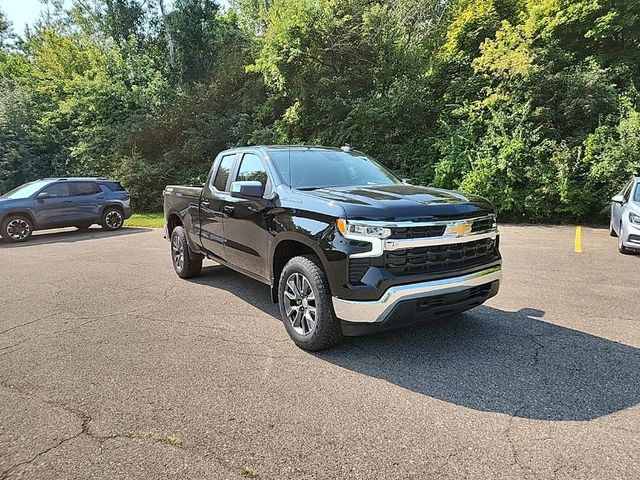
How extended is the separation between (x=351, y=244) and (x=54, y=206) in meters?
12.0

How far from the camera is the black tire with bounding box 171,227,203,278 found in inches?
265

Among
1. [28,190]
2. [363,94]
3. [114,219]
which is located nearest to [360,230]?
[114,219]

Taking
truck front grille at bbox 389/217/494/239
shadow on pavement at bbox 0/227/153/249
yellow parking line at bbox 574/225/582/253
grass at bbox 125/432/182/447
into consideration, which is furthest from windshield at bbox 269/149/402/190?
shadow on pavement at bbox 0/227/153/249

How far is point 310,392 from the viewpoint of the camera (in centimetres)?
334

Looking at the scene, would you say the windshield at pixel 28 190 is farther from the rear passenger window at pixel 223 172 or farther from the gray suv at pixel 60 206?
the rear passenger window at pixel 223 172

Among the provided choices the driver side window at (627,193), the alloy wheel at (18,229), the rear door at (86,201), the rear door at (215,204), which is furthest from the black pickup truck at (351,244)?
the rear door at (86,201)

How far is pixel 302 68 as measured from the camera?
1728 cm

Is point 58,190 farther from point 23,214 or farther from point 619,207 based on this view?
point 619,207

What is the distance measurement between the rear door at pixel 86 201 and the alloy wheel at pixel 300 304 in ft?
37.1

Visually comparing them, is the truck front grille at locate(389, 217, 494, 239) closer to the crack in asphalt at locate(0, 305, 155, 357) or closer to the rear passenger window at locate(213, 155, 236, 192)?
the rear passenger window at locate(213, 155, 236, 192)

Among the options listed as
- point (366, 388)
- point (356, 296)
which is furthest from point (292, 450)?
point (356, 296)

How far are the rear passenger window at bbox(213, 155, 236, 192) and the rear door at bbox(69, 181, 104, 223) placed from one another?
30.4 ft

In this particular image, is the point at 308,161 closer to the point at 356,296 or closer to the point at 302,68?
the point at 356,296

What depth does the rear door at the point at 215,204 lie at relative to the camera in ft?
18.2
